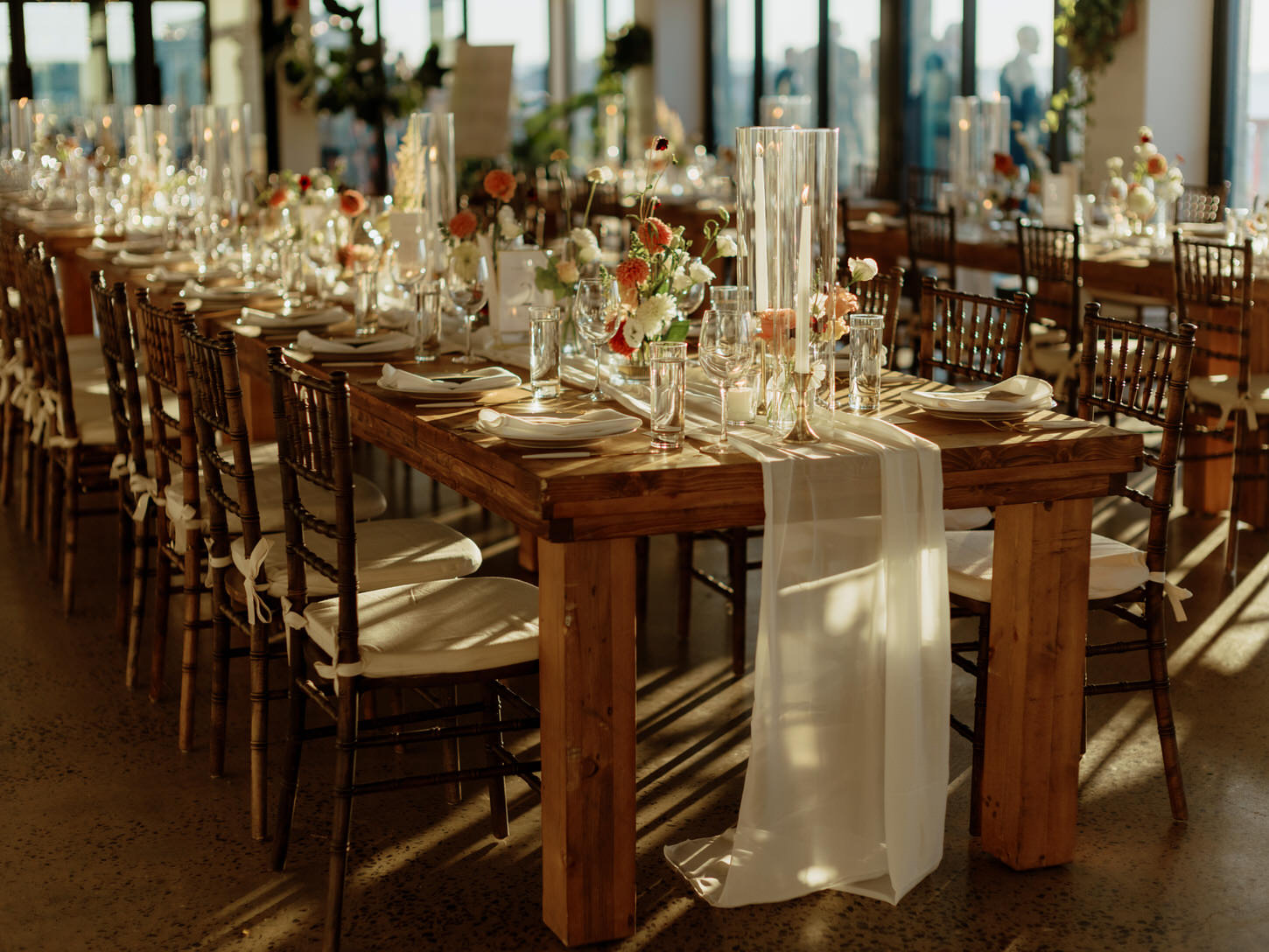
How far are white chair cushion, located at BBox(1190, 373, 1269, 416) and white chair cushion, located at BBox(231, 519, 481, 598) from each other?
2636mm

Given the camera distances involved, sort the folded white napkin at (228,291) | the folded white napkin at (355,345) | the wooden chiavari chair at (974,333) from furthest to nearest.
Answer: the folded white napkin at (228,291) < the folded white napkin at (355,345) < the wooden chiavari chair at (974,333)

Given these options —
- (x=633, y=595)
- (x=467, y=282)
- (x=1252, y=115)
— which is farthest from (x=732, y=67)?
(x=633, y=595)

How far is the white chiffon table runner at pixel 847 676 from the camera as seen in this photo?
Result: 8.36ft

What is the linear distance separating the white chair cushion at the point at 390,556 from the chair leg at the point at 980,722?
100 cm

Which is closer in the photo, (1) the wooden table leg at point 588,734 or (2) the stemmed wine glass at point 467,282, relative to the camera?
(1) the wooden table leg at point 588,734

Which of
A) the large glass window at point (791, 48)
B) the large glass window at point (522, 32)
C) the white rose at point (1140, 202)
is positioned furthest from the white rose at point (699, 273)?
the large glass window at point (522, 32)

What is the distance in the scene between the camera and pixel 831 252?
10.0ft

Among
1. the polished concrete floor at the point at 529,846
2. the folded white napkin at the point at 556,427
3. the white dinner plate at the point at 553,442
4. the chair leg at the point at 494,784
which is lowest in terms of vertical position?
the polished concrete floor at the point at 529,846

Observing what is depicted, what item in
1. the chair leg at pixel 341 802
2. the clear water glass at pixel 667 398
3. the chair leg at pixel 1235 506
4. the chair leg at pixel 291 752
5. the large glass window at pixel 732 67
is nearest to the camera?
the chair leg at pixel 341 802

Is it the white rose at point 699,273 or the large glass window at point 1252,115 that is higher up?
the large glass window at point 1252,115

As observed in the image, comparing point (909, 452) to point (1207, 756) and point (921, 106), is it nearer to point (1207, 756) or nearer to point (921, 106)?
point (1207, 756)

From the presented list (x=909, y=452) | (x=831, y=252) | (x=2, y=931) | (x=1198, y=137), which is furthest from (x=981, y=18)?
(x=2, y=931)

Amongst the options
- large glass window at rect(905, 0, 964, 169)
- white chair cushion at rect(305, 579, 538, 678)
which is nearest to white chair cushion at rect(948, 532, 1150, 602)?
white chair cushion at rect(305, 579, 538, 678)

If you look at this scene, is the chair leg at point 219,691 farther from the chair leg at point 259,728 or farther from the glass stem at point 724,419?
the glass stem at point 724,419
